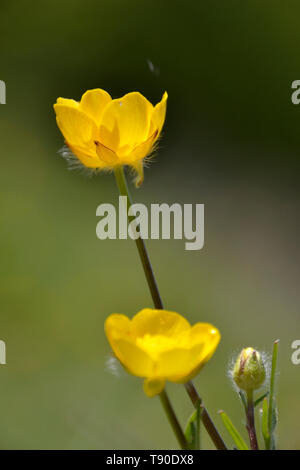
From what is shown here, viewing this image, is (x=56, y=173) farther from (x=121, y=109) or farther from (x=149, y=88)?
(x=121, y=109)

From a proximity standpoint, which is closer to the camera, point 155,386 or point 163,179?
point 155,386

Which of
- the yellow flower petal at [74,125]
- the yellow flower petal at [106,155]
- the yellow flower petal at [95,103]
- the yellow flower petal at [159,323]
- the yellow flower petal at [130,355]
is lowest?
the yellow flower petal at [130,355]

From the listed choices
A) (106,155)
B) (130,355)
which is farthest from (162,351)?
(106,155)

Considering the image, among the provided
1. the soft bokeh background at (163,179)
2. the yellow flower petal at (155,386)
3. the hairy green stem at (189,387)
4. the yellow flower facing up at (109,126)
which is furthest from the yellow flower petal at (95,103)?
the soft bokeh background at (163,179)

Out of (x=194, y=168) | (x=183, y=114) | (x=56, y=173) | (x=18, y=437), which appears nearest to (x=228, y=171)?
(x=194, y=168)

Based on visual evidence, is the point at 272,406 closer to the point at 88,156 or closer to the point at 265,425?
the point at 265,425

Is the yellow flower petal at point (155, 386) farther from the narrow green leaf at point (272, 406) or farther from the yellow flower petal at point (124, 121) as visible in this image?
the yellow flower petal at point (124, 121)

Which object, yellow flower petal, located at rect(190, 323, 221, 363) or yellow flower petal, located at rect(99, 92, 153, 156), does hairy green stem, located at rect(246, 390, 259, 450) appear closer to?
yellow flower petal, located at rect(190, 323, 221, 363)
